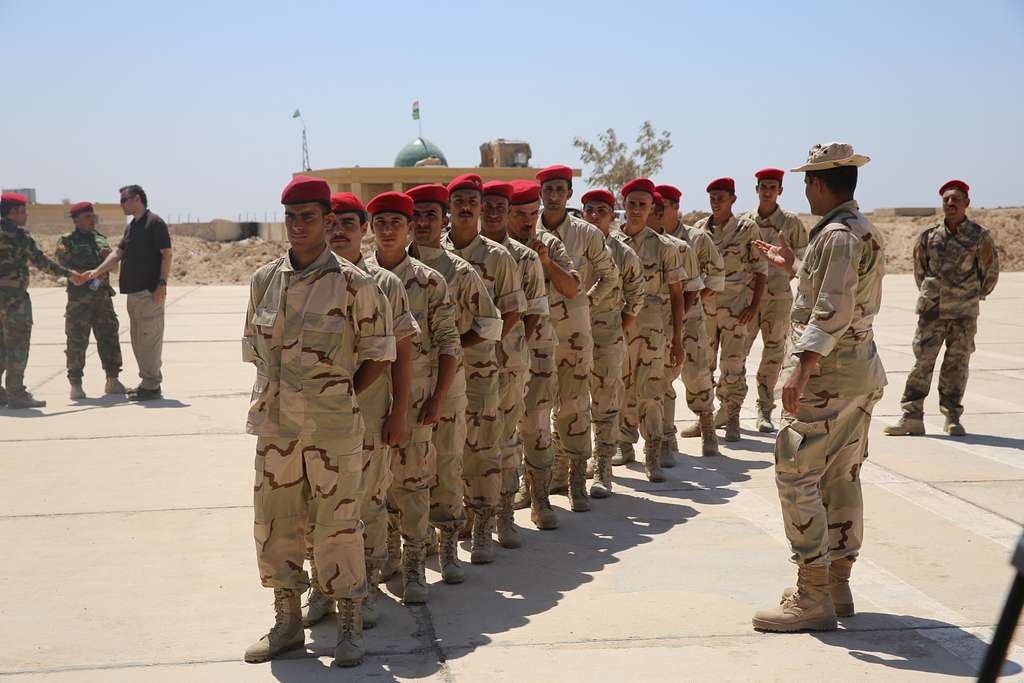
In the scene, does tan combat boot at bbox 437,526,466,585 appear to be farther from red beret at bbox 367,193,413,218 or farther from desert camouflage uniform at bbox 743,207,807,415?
desert camouflage uniform at bbox 743,207,807,415

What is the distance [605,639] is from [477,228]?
2457 mm

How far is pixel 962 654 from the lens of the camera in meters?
4.91

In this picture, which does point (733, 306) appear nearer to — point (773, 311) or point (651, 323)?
point (773, 311)

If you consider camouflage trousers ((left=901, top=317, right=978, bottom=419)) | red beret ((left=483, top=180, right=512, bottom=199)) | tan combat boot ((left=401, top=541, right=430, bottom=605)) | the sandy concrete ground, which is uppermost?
red beret ((left=483, top=180, right=512, bottom=199))

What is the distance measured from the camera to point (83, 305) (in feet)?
39.1

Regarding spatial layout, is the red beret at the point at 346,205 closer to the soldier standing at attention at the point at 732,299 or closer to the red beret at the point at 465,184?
the red beret at the point at 465,184

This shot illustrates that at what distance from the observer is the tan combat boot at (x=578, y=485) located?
297 inches

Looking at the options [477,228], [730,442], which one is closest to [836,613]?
[477,228]

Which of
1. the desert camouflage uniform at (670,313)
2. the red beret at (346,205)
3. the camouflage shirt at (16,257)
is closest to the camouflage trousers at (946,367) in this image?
the desert camouflage uniform at (670,313)

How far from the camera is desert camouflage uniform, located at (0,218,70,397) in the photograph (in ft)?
37.6

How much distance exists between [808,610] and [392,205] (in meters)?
2.78

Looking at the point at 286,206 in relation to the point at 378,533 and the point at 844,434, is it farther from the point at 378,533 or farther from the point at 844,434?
Result: the point at 844,434

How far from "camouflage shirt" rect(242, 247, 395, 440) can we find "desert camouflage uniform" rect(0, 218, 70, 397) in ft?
25.5

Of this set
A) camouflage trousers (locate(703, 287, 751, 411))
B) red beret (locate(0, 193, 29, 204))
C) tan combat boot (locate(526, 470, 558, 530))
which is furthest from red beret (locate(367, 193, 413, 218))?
red beret (locate(0, 193, 29, 204))
